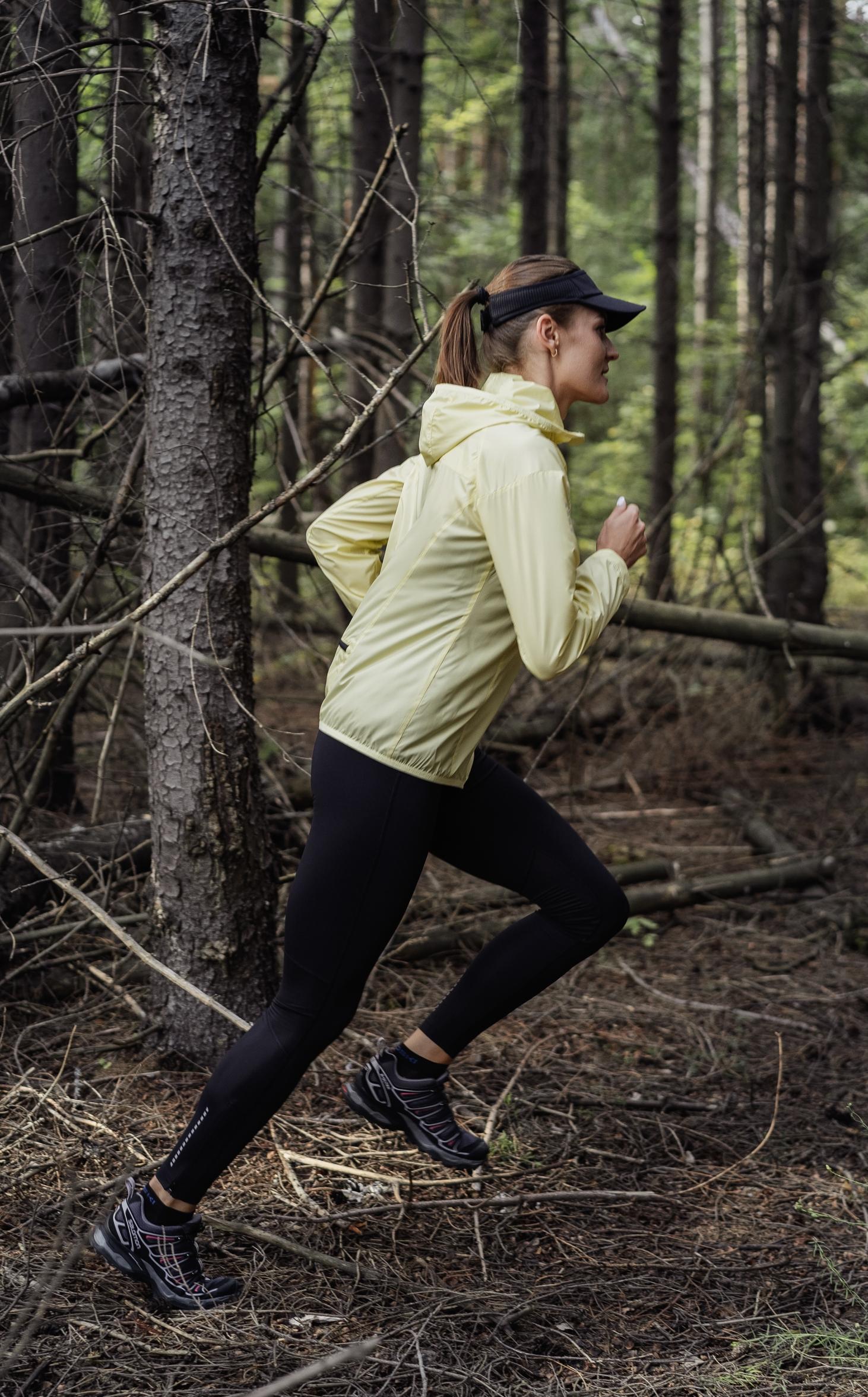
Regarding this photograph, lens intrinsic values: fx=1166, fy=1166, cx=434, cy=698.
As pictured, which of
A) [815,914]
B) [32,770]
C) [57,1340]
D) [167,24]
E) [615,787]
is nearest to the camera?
[57,1340]

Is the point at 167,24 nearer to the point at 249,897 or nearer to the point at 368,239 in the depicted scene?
the point at 249,897

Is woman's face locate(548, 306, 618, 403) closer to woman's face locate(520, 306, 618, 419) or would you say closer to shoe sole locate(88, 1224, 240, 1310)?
woman's face locate(520, 306, 618, 419)

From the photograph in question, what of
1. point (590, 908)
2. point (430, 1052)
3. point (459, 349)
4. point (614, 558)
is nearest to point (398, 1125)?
point (430, 1052)

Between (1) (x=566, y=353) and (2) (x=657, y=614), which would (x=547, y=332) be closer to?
(1) (x=566, y=353)

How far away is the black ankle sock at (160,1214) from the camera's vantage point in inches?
98.0

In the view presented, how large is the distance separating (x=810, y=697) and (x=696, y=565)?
1.82 m

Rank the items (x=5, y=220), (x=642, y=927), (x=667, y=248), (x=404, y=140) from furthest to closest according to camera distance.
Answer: (x=667, y=248)
(x=404, y=140)
(x=642, y=927)
(x=5, y=220)

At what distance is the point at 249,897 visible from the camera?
353 centimetres

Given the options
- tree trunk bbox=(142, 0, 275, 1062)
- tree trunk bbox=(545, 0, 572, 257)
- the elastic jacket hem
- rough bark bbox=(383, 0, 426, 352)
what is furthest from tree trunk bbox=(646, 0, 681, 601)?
the elastic jacket hem

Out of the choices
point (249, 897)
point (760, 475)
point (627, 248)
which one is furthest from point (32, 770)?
point (627, 248)

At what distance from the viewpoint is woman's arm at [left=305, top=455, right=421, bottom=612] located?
2854 millimetres

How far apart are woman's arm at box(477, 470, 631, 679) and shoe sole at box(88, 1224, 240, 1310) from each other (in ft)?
4.97

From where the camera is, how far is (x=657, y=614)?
17.6ft

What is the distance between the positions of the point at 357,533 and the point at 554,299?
0.72 meters
